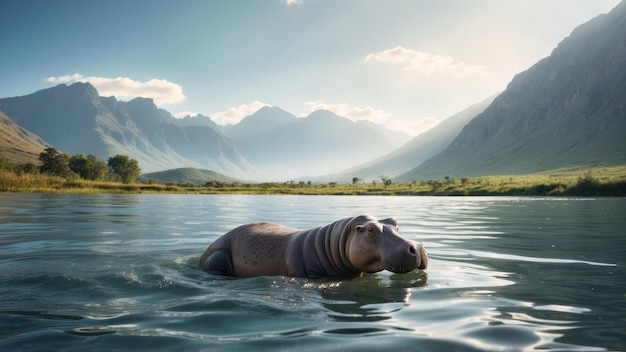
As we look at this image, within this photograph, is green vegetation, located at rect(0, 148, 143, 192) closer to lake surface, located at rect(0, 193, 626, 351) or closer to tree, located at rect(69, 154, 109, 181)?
tree, located at rect(69, 154, 109, 181)

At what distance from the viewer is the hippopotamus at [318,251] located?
22.7 ft

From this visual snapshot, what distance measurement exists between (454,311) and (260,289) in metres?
2.87

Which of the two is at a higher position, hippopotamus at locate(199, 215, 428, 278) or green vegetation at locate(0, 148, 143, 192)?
green vegetation at locate(0, 148, 143, 192)

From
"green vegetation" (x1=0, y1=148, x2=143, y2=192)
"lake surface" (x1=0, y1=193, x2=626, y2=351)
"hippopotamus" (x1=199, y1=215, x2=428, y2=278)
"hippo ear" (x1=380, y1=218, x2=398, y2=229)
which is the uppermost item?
"green vegetation" (x1=0, y1=148, x2=143, y2=192)

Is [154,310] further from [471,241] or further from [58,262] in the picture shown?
[471,241]

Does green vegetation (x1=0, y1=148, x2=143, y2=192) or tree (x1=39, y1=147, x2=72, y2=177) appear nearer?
green vegetation (x1=0, y1=148, x2=143, y2=192)

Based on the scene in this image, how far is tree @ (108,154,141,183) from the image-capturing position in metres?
124

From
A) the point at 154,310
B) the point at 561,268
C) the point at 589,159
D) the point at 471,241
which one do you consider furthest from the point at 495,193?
the point at 589,159

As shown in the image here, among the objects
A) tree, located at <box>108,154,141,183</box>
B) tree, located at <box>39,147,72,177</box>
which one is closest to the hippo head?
tree, located at <box>39,147,72,177</box>

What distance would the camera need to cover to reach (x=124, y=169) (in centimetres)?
12388

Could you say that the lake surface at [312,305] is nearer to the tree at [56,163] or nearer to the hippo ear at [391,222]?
the hippo ear at [391,222]

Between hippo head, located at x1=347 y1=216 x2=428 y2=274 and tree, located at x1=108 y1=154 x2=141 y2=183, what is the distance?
125 metres

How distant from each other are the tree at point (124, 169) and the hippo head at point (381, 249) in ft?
410

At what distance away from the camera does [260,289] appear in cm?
719
